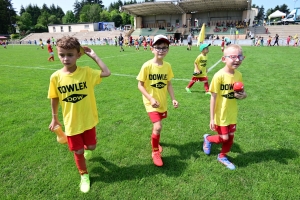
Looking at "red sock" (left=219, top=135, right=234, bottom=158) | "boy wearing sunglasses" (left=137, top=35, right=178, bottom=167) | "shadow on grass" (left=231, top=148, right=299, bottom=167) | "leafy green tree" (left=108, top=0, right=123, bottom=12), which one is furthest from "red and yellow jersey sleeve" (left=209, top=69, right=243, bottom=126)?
"leafy green tree" (left=108, top=0, right=123, bottom=12)

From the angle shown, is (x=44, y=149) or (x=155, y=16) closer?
(x=44, y=149)

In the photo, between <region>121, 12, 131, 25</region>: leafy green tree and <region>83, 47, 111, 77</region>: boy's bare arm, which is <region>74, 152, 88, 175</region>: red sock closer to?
<region>83, 47, 111, 77</region>: boy's bare arm

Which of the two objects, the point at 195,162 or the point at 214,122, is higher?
the point at 214,122

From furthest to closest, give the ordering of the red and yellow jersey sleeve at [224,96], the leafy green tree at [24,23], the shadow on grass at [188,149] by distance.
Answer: the leafy green tree at [24,23] → the shadow on grass at [188,149] → the red and yellow jersey sleeve at [224,96]

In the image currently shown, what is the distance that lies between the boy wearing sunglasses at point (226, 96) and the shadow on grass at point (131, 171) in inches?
33.0

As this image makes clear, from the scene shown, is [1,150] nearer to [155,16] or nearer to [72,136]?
[72,136]

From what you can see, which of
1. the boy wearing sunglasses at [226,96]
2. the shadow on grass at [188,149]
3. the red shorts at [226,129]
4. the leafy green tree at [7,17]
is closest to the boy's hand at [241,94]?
the boy wearing sunglasses at [226,96]

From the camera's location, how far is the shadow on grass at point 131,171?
10.2ft

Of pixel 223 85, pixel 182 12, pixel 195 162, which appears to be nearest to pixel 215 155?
pixel 195 162

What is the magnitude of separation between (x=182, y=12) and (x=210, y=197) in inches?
2361

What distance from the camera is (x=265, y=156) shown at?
356cm

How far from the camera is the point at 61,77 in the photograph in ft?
8.52

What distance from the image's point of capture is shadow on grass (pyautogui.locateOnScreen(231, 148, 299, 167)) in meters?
3.43

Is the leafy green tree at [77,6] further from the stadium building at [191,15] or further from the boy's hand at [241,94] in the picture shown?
the boy's hand at [241,94]
